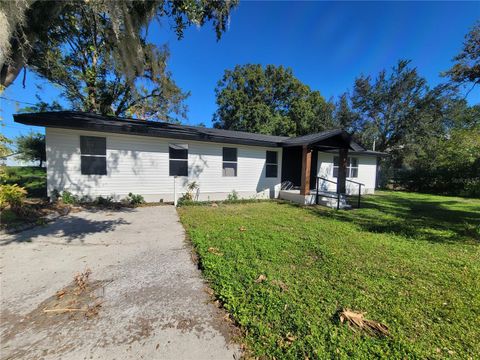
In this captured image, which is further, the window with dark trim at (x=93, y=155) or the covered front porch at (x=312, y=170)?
the covered front porch at (x=312, y=170)

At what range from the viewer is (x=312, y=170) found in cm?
1173

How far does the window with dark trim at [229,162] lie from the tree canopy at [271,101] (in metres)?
13.2

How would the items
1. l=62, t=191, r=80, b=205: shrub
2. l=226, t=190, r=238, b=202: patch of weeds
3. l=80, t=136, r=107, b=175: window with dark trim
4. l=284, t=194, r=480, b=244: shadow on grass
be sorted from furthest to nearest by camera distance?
l=226, t=190, r=238, b=202: patch of weeds
l=80, t=136, r=107, b=175: window with dark trim
l=62, t=191, r=80, b=205: shrub
l=284, t=194, r=480, b=244: shadow on grass

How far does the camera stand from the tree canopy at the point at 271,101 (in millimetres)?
22703

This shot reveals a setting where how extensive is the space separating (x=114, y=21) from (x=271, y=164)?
824 cm

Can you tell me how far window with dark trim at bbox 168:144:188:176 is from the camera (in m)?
8.73

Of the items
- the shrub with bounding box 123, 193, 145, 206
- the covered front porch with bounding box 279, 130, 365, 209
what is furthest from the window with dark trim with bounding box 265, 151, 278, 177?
the shrub with bounding box 123, 193, 145, 206

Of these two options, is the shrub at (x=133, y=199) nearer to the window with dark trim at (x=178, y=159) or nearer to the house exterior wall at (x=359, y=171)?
the window with dark trim at (x=178, y=159)

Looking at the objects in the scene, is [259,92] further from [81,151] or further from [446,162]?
[81,151]

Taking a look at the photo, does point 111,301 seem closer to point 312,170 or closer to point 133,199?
point 133,199

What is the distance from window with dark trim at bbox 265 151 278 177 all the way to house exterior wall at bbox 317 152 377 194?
2719 mm

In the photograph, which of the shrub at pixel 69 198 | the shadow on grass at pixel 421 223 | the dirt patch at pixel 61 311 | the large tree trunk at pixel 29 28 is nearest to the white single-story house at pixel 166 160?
the shrub at pixel 69 198

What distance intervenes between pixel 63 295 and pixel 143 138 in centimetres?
646

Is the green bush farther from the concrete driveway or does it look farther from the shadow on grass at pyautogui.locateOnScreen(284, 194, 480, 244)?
the shadow on grass at pyautogui.locateOnScreen(284, 194, 480, 244)
